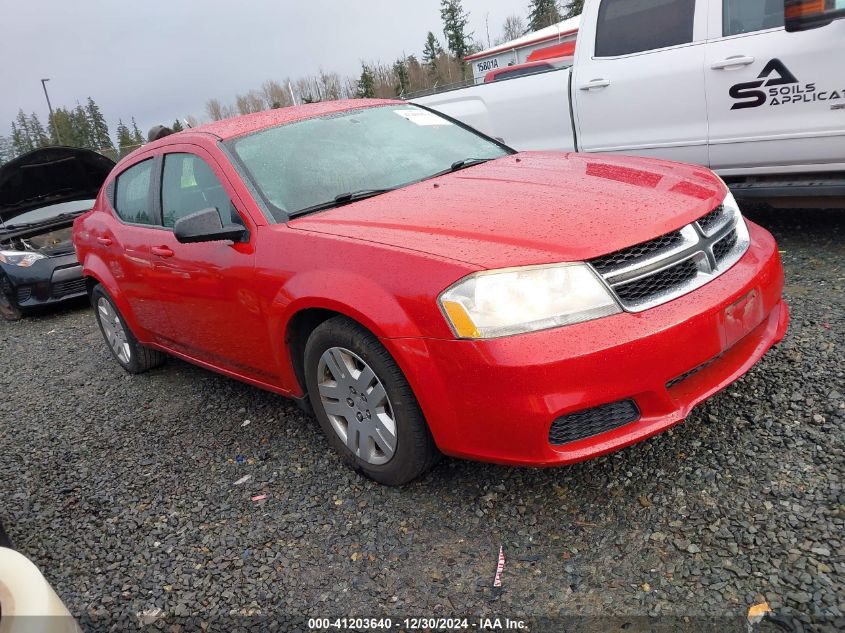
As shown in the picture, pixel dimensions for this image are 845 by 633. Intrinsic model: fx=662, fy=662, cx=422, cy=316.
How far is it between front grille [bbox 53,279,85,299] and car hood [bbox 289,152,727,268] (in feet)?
19.5

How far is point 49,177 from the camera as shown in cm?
772

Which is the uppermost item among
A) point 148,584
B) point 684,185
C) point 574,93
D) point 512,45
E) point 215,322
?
point 512,45

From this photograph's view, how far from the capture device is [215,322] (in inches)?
133

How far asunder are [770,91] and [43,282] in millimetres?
7441

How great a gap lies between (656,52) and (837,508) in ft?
11.8

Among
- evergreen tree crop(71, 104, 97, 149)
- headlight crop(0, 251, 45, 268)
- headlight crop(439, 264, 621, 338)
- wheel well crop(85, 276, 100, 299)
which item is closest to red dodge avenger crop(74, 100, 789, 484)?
headlight crop(439, 264, 621, 338)

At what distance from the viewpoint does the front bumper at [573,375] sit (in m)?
2.13

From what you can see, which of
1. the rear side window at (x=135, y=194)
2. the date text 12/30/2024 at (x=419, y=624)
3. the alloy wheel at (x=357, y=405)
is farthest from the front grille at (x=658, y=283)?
the rear side window at (x=135, y=194)

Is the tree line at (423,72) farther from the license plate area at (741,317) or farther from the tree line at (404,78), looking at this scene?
the license plate area at (741,317)

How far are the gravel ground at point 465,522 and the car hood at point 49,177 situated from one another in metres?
4.77

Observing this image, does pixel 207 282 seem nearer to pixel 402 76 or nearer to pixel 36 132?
pixel 402 76

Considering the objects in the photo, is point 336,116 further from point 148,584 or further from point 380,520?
point 148,584

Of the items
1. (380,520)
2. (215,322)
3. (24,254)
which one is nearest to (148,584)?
(380,520)

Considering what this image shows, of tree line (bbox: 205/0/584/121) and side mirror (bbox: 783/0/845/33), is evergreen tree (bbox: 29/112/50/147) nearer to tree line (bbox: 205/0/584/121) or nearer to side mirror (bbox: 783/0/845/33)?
tree line (bbox: 205/0/584/121)
